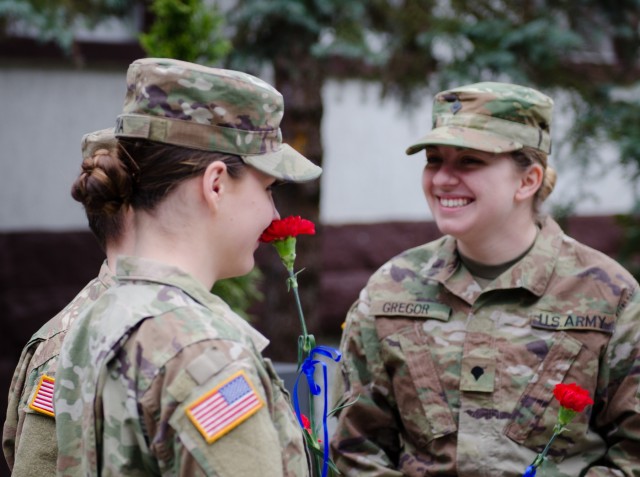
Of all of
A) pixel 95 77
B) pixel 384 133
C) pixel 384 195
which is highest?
pixel 95 77

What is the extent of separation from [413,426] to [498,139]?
0.90 metres

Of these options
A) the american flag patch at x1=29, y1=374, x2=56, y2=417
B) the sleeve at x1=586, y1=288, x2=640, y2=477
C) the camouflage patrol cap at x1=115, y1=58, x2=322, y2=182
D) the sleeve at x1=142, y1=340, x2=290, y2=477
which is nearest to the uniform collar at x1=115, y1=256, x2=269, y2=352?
the sleeve at x1=142, y1=340, x2=290, y2=477

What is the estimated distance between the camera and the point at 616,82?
6000mm

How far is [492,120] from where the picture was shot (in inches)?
111

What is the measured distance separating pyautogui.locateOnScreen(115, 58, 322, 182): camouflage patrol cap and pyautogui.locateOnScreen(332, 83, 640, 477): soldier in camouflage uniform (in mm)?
950

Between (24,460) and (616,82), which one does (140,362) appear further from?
(616,82)

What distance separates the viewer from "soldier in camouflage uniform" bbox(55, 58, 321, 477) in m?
1.67

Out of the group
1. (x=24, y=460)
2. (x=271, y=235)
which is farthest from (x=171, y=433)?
(x=24, y=460)

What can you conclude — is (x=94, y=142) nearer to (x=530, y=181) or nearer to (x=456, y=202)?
(x=456, y=202)

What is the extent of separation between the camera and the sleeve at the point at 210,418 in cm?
165

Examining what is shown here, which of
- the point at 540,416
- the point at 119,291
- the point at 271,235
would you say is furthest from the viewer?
the point at 540,416

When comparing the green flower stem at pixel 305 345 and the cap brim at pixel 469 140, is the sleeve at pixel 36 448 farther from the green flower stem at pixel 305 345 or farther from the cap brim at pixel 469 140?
the cap brim at pixel 469 140

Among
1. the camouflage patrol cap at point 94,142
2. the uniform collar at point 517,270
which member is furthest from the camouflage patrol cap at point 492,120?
the camouflage patrol cap at point 94,142

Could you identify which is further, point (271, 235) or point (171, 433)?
point (271, 235)
